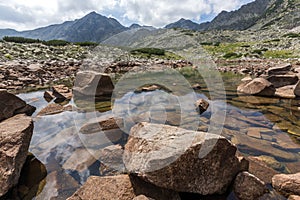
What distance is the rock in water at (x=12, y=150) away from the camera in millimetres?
3100

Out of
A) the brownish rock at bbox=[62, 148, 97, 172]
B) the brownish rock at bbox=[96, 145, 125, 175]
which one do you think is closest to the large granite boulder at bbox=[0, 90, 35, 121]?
the brownish rock at bbox=[62, 148, 97, 172]

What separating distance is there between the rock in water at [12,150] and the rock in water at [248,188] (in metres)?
3.41

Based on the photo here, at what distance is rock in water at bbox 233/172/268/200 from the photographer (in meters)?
2.93

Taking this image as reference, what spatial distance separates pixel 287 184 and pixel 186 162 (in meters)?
1.60

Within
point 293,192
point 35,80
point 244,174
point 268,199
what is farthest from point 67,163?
point 35,80

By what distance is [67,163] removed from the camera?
4.08 m

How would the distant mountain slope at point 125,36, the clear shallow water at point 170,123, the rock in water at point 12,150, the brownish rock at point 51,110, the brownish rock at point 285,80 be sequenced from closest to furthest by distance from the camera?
the rock in water at point 12,150
the clear shallow water at point 170,123
the brownish rock at point 51,110
the brownish rock at point 285,80
the distant mountain slope at point 125,36

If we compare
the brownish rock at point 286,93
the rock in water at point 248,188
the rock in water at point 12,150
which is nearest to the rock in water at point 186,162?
the rock in water at point 248,188

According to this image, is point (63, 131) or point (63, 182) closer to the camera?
point (63, 182)

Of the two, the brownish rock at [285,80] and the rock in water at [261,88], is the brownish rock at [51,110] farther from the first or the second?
the brownish rock at [285,80]

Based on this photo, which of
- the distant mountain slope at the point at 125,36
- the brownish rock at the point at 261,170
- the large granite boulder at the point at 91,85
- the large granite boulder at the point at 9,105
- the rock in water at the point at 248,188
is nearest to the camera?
the rock in water at the point at 248,188

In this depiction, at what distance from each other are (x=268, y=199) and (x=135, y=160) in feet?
6.51

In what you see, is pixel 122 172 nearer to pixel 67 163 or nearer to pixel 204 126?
pixel 67 163

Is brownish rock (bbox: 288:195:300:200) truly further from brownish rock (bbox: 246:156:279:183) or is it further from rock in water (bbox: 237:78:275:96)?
rock in water (bbox: 237:78:275:96)
